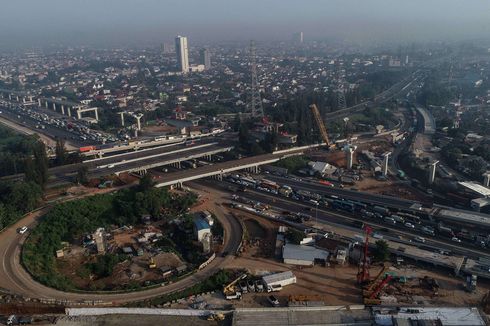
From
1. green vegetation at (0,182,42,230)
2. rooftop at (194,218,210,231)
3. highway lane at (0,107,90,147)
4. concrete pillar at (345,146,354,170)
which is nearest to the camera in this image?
rooftop at (194,218,210,231)

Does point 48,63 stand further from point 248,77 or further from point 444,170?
point 444,170

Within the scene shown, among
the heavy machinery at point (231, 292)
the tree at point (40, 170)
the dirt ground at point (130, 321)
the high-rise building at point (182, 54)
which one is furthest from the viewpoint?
the high-rise building at point (182, 54)

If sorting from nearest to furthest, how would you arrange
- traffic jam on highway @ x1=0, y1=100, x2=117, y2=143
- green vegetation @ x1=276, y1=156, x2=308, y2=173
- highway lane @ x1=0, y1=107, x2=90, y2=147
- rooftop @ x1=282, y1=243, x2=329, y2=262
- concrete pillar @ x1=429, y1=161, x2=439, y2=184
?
rooftop @ x1=282, y1=243, x2=329, y2=262, concrete pillar @ x1=429, y1=161, x2=439, y2=184, green vegetation @ x1=276, y1=156, x2=308, y2=173, highway lane @ x1=0, y1=107, x2=90, y2=147, traffic jam on highway @ x1=0, y1=100, x2=117, y2=143

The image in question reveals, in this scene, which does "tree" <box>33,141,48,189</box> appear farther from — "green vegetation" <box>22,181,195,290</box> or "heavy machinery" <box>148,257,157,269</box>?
"heavy machinery" <box>148,257,157,269</box>

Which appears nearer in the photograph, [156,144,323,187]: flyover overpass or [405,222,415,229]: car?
[405,222,415,229]: car

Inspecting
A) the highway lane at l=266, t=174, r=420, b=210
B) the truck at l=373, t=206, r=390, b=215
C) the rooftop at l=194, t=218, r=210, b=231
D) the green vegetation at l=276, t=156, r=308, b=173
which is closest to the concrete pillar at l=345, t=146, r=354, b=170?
the green vegetation at l=276, t=156, r=308, b=173

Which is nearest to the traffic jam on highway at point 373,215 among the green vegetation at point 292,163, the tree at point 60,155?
the green vegetation at point 292,163

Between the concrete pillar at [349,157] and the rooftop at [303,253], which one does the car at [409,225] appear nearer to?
the rooftop at [303,253]
